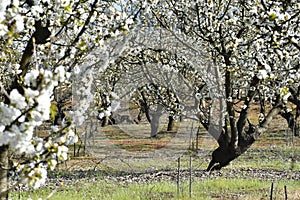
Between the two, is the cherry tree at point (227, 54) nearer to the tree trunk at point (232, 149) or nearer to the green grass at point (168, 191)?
the tree trunk at point (232, 149)

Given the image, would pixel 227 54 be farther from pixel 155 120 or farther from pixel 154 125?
pixel 155 120

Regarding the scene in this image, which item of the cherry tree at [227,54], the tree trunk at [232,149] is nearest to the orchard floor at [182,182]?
the tree trunk at [232,149]

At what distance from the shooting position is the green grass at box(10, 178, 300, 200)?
8.25m

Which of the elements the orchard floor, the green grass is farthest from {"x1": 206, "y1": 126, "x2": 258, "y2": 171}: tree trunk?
the green grass

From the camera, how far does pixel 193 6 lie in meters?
10.8

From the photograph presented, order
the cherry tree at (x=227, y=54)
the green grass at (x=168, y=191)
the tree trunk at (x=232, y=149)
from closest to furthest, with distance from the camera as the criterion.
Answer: the green grass at (x=168, y=191) → the cherry tree at (x=227, y=54) → the tree trunk at (x=232, y=149)

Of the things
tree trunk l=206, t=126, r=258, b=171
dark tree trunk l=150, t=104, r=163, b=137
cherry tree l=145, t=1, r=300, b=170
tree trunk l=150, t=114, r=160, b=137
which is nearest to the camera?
cherry tree l=145, t=1, r=300, b=170

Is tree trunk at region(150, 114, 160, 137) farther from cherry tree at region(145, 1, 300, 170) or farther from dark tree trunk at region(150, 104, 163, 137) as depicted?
cherry tree at region(145, 1, 300, 170)

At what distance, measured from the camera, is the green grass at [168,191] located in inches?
325

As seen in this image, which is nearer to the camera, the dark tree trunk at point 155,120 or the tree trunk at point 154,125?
the dark tree trunk at point 155,120

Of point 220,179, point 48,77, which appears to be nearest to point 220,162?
point 220,179

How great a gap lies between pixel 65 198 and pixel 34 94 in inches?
239

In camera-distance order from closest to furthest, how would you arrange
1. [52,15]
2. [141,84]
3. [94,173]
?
[52,15] → [94,173] → [141,84]

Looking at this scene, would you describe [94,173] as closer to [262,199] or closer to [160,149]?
[262,199]
